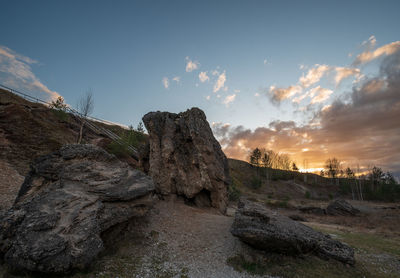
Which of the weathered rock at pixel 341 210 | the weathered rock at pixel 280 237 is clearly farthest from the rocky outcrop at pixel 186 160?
the weathered rock at pixel 341 210

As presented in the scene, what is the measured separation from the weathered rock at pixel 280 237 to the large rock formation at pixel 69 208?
648cm

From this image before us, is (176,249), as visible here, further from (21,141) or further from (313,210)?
(313,210)

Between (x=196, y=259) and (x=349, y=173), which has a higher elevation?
(x=349, y=173)

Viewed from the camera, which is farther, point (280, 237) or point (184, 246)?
point (184, 246)

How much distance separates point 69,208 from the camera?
9422 millimetres

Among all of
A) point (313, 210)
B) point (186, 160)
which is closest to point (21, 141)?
point (186, 160)

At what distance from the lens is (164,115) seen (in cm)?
2262

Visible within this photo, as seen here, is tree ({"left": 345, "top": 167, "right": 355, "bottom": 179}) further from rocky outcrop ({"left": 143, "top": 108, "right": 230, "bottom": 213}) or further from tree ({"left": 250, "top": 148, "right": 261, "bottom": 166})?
rocky outcrop ({"left": 143, "top": 108, "right": 230, "bottom": 213})

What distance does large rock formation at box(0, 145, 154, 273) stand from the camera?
7.57 meters

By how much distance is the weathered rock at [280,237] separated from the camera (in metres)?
11.0

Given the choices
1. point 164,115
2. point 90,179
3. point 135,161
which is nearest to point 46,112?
point 135,161

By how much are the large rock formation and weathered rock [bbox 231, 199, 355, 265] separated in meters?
6.48

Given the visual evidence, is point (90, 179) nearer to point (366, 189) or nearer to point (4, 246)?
point (4, 246)

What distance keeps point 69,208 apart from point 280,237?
11.0 meters
